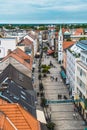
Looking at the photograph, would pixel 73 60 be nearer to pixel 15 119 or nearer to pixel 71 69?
pixel 71 69

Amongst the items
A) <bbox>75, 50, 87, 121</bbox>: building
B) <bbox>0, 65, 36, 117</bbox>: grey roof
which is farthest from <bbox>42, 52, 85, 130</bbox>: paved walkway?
<bbox>0, 65, 36, 117</bbox>: grey roof

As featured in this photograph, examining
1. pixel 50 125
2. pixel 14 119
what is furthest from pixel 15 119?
pixel 50 125

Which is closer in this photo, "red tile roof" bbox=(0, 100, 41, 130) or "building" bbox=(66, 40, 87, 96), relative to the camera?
"red tile roof" bbox=(0, 100, 41, 130)

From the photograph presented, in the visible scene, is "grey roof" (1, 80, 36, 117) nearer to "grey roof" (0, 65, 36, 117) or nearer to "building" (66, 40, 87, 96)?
"grey roof" (0, 65, 36, 117)

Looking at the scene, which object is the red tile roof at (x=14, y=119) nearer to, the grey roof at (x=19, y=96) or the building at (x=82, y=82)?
the grey roof at (x=19, y=96)

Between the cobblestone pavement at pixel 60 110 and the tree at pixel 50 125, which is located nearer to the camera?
the tree at pixel 50 125

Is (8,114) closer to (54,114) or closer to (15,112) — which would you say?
(15,112)

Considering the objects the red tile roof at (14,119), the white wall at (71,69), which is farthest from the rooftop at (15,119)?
the white wall at (71,69)

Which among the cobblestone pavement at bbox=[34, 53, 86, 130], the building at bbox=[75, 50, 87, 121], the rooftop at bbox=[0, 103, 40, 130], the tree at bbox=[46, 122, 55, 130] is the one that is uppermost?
the rooftop at bbox=[0, 103, 40, 130]
